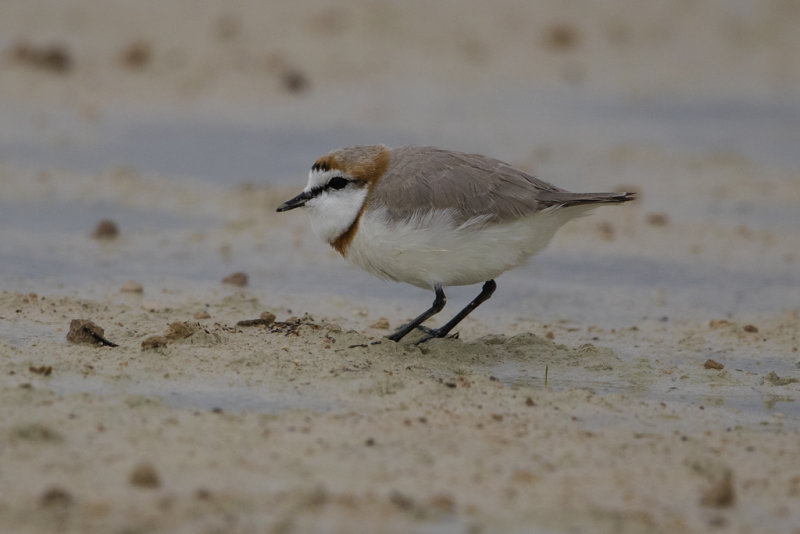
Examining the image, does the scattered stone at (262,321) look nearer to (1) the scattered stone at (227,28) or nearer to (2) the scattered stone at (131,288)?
(2) the scattered stone at (131,288)

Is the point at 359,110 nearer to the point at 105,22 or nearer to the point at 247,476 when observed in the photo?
the point at 105,22

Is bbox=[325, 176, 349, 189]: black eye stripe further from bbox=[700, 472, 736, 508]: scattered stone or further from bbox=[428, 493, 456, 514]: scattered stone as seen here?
bbox=[700, 472, 736, 508]: scattered stone

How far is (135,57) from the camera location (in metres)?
13.2

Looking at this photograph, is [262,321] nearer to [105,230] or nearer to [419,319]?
[419,319]

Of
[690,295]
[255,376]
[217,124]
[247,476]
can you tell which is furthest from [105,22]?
[247,476]

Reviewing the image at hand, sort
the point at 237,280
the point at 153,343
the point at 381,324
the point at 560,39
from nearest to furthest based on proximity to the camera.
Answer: the point at 153,343 < the point at 381,324 < the point at 237,280 < the point at 560,39

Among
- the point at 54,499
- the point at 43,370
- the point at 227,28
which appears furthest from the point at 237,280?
the point at 227,28

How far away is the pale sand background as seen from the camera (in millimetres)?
4074

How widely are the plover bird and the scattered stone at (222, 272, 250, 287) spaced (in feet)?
4.70

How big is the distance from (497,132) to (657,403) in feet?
22.9

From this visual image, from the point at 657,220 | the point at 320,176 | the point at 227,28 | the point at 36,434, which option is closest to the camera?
the point at 36,434

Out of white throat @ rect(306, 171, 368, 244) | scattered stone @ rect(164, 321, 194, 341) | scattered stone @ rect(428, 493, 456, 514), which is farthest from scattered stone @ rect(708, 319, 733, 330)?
scattered stone @ rect(428, 493, 456, 514)

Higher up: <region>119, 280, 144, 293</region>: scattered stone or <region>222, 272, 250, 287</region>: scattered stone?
<region>222, 272, 250, 287</region>: scattered stone

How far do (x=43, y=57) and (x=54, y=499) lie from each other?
1006 cm
